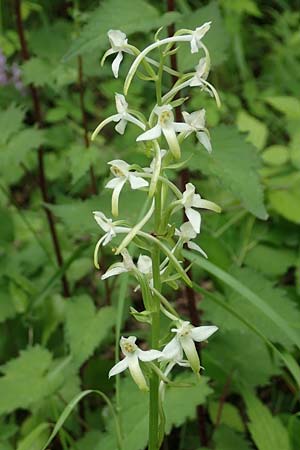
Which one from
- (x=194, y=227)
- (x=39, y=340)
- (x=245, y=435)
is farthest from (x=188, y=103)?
(x=194, y=227)

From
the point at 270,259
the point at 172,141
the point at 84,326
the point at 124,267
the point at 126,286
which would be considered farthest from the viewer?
the point at 270,259

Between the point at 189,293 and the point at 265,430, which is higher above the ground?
the point at 189,293

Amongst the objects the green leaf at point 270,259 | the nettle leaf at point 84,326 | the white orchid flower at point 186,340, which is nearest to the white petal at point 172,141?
the white orchid flower at point 186,340

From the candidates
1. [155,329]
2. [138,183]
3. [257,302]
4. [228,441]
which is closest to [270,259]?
[228,441]

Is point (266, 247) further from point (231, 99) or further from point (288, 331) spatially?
point (231, 99)

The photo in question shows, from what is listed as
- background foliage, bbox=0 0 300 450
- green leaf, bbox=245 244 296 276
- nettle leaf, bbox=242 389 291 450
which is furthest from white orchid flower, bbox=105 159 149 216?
green leaf, bbox=245 244 296 276

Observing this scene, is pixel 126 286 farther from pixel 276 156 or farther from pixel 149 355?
pixel 276 156

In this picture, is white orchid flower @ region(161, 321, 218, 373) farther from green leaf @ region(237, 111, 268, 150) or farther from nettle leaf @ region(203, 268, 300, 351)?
green leaf @ region(237, 111, 268, 150)
